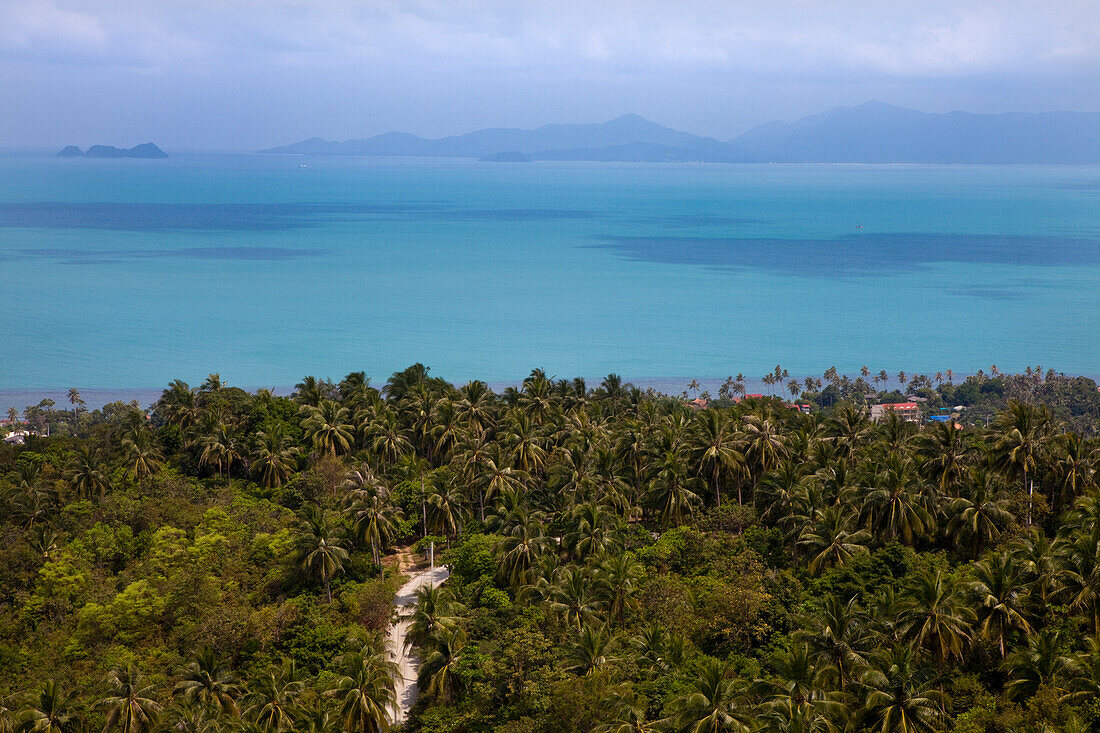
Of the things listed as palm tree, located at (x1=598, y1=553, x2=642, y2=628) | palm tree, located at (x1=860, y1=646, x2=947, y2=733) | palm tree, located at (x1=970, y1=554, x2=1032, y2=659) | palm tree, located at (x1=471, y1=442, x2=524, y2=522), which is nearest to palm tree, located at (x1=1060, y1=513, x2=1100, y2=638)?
palm tree, located at (x1=970, y1=554, x2=1032, y2=659)

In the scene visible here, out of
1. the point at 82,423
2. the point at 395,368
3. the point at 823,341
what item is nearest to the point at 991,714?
the point at 82,423

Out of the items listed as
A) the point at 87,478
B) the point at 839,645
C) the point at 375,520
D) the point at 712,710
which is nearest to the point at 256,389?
the point at 87,478

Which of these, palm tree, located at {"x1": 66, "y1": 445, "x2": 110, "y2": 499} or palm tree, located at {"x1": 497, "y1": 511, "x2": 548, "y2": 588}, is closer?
palm tree, located at {"x1": 497, "y1": 511, "x2": 548, "y2": 588}

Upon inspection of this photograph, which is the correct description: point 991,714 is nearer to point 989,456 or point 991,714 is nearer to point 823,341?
point 989,456

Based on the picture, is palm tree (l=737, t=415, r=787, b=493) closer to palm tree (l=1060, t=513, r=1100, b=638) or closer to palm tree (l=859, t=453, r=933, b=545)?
palm tree (l=859, t=453, r=933, b=545)

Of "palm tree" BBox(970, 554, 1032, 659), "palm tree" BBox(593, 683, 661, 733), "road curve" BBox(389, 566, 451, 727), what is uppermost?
"palm tree" BBox(970, 554, 1032, 659)
